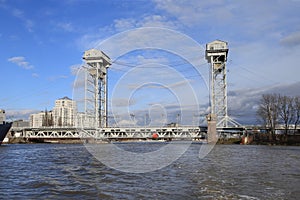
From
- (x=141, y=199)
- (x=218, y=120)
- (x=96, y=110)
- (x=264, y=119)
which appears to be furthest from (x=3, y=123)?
(x=141, y=199)

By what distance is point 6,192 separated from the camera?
502 inches

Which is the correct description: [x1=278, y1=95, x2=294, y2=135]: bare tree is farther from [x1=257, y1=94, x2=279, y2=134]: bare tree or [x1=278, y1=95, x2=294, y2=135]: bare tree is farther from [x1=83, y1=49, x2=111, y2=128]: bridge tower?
[x1=83, y1=49, x2=111, y2=128]: bridge tower

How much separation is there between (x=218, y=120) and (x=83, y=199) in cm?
7965

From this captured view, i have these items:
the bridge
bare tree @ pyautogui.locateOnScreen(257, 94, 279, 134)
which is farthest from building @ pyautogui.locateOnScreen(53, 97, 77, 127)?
bare tree @ pyautogui.locateOnScreen(257, 94, 279, 134)

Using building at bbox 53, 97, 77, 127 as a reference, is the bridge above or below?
below

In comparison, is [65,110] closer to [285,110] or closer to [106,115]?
[106,115]

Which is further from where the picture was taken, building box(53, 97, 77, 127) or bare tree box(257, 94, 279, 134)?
building box(53, 97, 77, 127)

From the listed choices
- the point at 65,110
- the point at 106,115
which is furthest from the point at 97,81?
the point at 65,110

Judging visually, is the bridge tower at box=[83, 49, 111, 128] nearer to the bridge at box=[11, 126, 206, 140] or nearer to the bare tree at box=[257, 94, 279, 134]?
the bridge at box=[11, 126, 206, 140]

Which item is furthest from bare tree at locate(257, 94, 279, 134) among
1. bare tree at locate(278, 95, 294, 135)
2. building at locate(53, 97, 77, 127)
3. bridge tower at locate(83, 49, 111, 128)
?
building at locate(53, 97, 77, 127)

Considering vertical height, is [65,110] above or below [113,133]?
above

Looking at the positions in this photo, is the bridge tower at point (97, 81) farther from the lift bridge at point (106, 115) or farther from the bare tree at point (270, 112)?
the bare tree at point (270, 112)

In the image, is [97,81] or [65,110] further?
[65,110]

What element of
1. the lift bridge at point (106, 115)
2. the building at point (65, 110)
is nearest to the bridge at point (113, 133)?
the lift bridge at point (106, 115)
